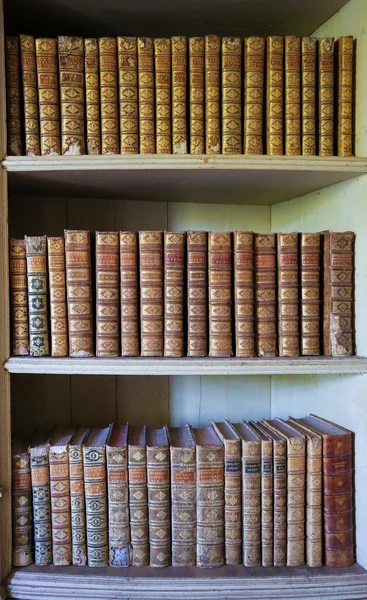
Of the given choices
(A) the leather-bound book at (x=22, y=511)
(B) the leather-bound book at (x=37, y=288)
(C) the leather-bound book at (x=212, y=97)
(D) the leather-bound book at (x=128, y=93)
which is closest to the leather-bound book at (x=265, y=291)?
(C) the leather-bound book at (x=212, y=97)

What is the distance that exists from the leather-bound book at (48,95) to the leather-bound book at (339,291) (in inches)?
24.3

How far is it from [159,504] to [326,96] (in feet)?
3.09

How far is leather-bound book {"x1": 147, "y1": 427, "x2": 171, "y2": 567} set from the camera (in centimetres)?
89

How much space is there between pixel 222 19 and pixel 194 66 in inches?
8.6

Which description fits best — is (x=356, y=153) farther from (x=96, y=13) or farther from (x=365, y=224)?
(x=96, y=13)

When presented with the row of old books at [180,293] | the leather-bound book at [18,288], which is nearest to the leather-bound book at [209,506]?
the row of old books at [180,293]

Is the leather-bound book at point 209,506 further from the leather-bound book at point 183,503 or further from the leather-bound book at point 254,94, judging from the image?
the leather-bound book at point 254,94

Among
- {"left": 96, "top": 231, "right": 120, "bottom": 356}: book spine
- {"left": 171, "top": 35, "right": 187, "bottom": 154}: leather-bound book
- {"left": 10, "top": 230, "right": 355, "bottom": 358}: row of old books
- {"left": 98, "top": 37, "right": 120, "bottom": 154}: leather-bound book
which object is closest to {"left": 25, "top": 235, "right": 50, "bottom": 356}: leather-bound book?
{"left": 10, "top": 230, "right": 355, "bottom": 358}: row of old books

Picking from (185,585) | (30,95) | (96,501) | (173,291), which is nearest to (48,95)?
(30,95)

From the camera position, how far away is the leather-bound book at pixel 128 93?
86 centimetres

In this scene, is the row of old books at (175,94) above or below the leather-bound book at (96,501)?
above

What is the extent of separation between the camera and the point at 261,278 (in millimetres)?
892

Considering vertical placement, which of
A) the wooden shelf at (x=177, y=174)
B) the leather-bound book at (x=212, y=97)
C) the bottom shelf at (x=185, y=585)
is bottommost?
the bottom shelf at (x=185, y=585)

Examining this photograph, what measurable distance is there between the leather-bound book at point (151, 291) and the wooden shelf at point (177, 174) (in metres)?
0.15
